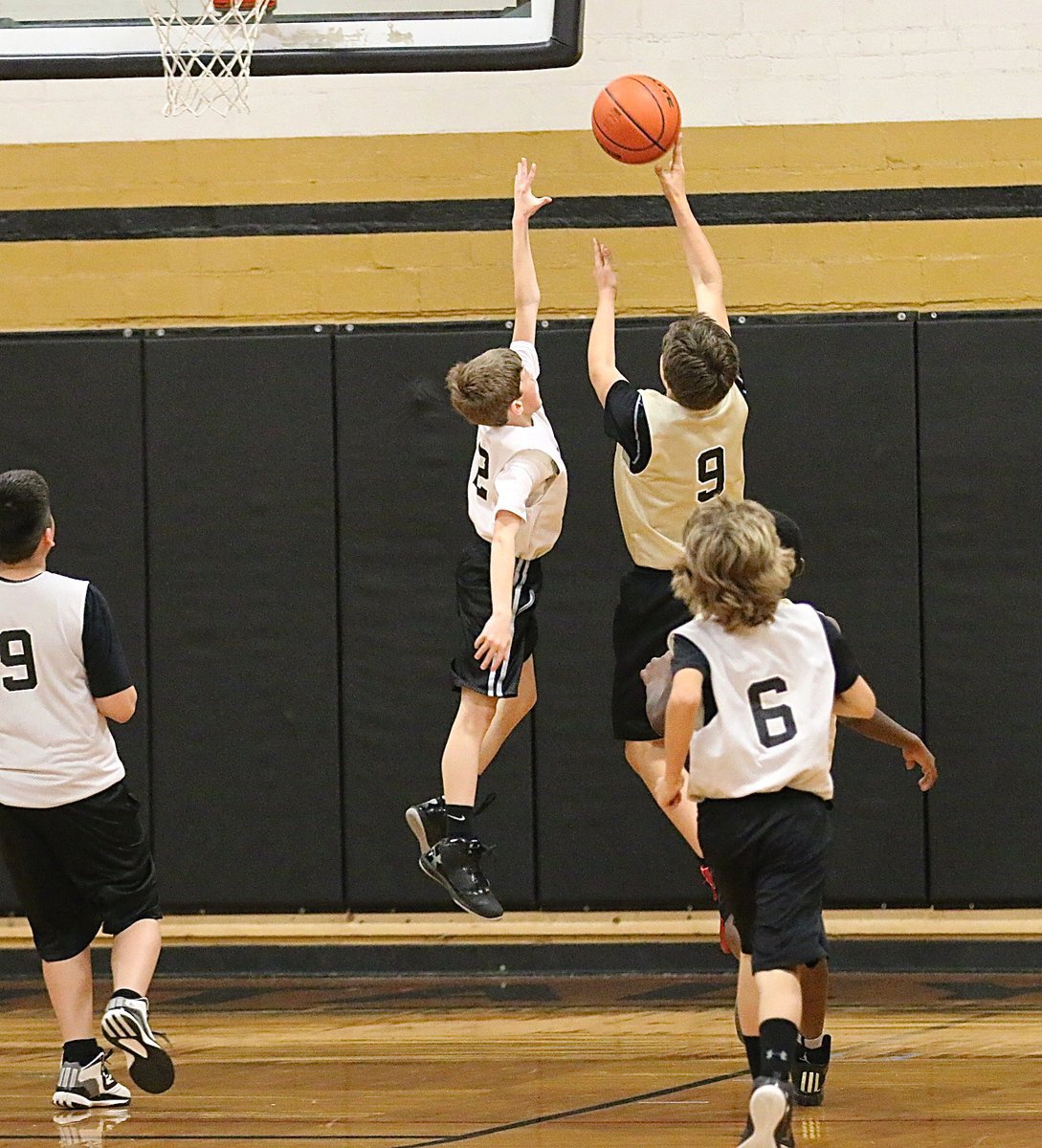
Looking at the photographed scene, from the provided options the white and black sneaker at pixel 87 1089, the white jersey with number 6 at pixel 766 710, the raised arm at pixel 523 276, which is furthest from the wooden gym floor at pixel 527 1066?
the raised arm at pixel 523 276

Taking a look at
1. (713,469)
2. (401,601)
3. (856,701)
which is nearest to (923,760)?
(856,701)

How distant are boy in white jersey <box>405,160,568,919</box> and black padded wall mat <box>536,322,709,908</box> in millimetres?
1056

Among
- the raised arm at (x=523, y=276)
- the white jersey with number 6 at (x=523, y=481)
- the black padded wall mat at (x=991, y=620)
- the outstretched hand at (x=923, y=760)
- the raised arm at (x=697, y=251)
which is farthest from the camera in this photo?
the black padded wall mat at (x=991, y=620)

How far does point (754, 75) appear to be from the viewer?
7.18 m

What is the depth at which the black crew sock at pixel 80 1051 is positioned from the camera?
16.3ft

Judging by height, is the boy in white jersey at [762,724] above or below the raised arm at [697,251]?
below

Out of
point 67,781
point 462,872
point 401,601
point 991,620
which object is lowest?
point 462,872

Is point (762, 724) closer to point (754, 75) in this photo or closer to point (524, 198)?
point (524, 198)

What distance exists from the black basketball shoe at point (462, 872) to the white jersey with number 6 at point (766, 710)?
154 centimetres

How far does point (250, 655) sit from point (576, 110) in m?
2.57

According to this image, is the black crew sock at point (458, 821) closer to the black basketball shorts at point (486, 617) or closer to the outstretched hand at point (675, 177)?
the black basketball shorts at point (486, 617)

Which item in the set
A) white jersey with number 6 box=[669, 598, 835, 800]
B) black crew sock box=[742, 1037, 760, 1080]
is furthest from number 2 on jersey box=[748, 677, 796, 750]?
black crew sock box=[742, 1037, 760, 1080]

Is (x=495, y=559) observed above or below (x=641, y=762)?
above

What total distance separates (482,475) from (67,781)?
5.45 feet
